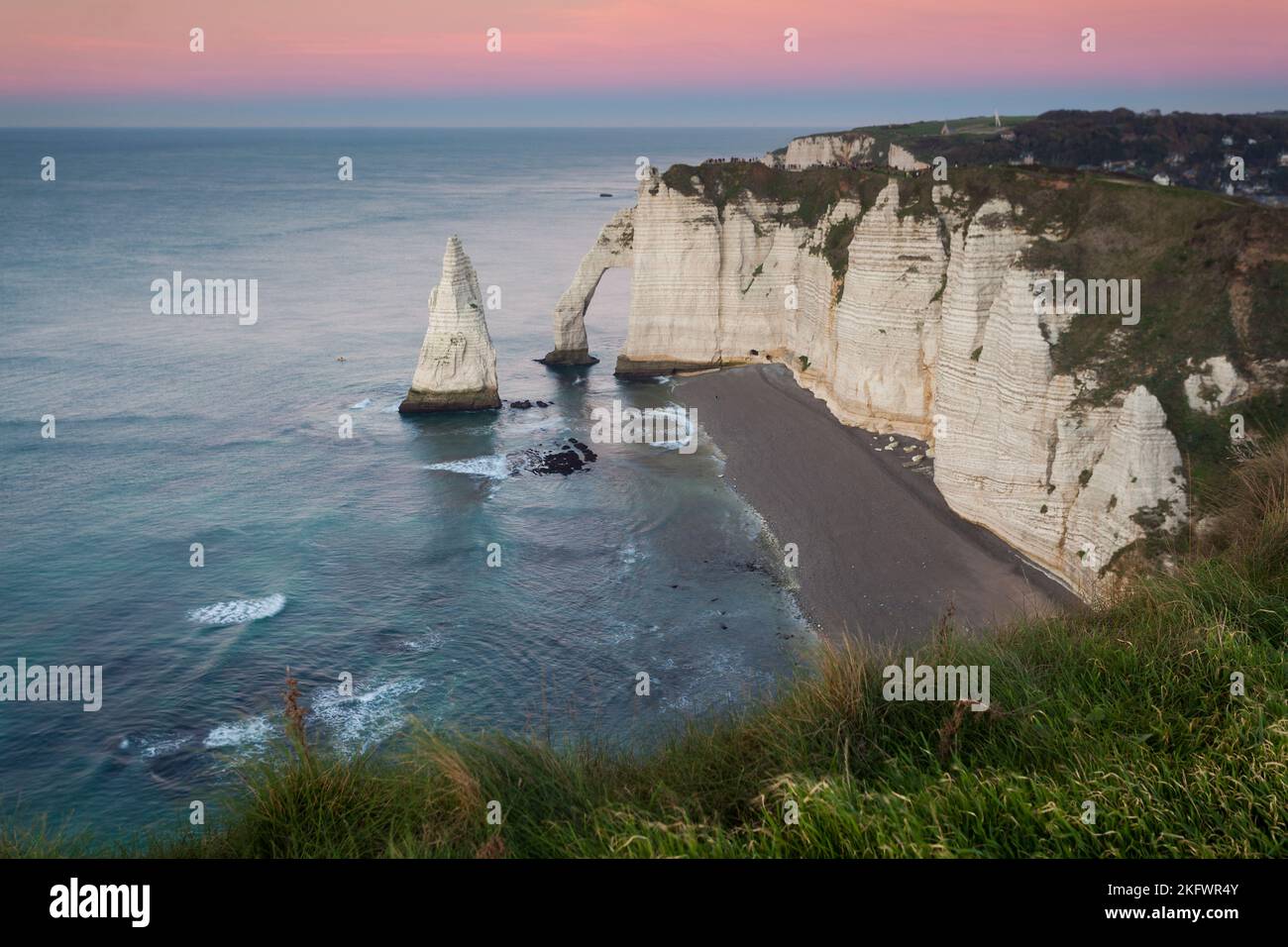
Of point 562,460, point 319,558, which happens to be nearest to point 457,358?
point 562,460

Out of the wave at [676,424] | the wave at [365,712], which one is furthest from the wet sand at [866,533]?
the wave at [365,712]

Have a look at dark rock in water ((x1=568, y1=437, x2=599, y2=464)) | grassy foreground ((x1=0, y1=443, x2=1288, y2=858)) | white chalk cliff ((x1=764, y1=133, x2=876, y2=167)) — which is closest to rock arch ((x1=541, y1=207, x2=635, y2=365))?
dark rock in water ((x1=568, y1=437, x2=599, y2=464))

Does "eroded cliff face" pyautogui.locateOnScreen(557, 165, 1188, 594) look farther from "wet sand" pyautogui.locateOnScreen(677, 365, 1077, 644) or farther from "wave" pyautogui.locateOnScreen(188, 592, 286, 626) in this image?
"wave" pyautogui.locateOnScreen(188, 592, 286, 626)

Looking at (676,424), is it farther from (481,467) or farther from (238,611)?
(238,611)

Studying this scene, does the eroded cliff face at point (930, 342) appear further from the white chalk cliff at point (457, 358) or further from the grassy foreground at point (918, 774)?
the white chalk cliff at point (457, 358)

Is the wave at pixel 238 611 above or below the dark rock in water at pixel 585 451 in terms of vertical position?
below

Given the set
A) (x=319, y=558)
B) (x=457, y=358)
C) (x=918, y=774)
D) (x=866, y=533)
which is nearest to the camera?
(x=918, y=774)
